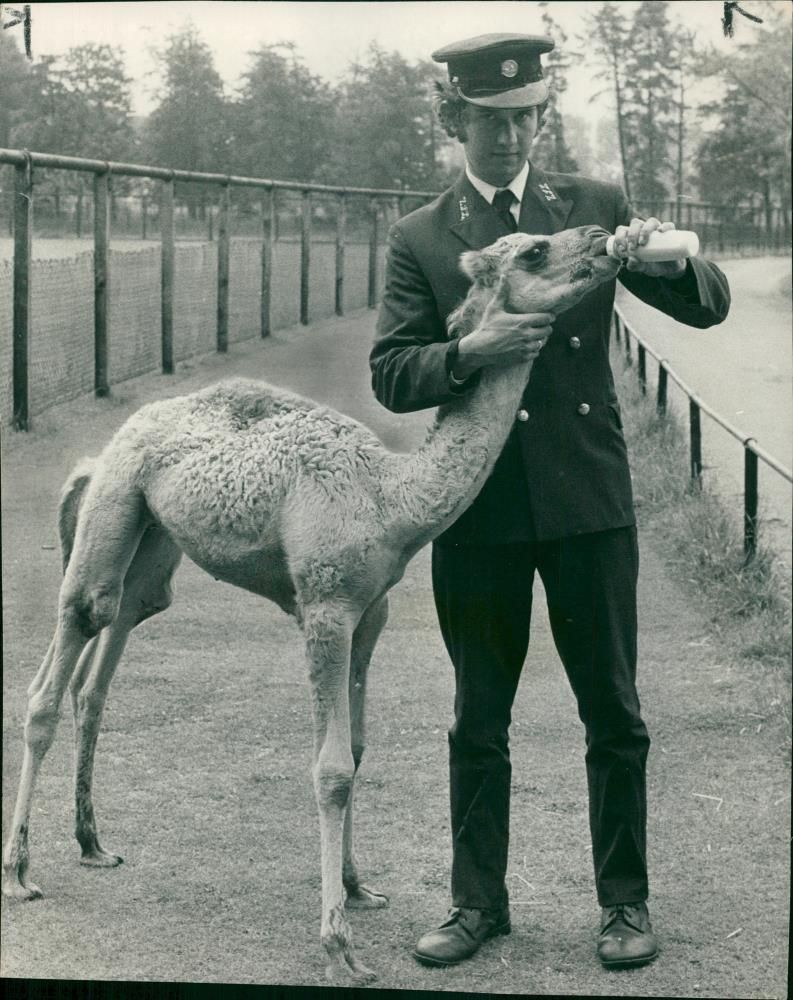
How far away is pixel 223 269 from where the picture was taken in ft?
16.8

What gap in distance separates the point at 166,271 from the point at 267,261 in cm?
33

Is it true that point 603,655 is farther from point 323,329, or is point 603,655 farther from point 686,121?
point 686,121

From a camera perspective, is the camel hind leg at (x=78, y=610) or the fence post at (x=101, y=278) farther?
the fence post at (x=101, y=278)

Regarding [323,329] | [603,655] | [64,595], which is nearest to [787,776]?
[603,655]

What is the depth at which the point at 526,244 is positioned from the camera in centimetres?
394

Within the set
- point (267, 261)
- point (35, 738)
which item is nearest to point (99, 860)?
point (35, 738)

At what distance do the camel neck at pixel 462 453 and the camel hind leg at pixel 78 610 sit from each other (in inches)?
34.7

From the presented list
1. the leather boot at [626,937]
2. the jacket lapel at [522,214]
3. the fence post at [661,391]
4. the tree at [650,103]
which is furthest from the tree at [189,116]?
the leather boot at [626,937]

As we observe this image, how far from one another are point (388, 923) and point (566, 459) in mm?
1420

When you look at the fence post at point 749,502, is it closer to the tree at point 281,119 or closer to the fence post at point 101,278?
the tree at point 281,119

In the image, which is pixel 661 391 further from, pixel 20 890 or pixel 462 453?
pixel 20 890

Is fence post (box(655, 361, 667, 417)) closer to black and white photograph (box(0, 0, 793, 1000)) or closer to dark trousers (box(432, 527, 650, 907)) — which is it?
black and white photograph (box(0, 0, 793, 1000))

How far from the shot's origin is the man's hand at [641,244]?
3.79 metres

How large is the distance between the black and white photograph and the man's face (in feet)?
0.04
